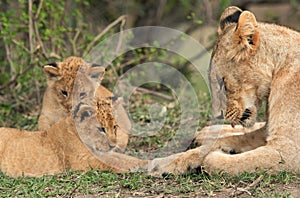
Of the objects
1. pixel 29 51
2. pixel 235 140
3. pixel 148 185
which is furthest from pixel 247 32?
pixel 29 51

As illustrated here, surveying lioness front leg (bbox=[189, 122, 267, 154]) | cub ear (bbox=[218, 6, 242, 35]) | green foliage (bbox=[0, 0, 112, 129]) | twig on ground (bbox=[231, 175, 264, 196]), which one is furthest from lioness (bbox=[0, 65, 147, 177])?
green foliage (bbox=[0, 0, 112, 129])

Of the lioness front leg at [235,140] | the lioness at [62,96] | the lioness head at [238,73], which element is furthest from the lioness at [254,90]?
the lioness at [62,96]

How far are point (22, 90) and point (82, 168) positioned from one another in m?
3.04

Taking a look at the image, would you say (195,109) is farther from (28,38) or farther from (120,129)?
(28,38)

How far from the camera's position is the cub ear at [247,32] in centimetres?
496

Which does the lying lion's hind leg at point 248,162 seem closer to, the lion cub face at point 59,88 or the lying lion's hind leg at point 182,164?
the lying lion's hind leg at point 182,164

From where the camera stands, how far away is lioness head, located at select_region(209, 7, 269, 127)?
5.05 metres

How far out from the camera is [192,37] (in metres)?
10.4

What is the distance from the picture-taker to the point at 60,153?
5.69 m

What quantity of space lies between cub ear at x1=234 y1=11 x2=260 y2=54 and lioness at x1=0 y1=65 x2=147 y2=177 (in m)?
1.32

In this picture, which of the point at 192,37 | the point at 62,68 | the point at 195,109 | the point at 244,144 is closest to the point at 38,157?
the point at 62,68

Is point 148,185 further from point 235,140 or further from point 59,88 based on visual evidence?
point 59,88

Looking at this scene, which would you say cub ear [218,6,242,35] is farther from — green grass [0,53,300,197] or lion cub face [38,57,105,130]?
lion cub face [38,57,105,130]

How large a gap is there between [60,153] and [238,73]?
170cm
